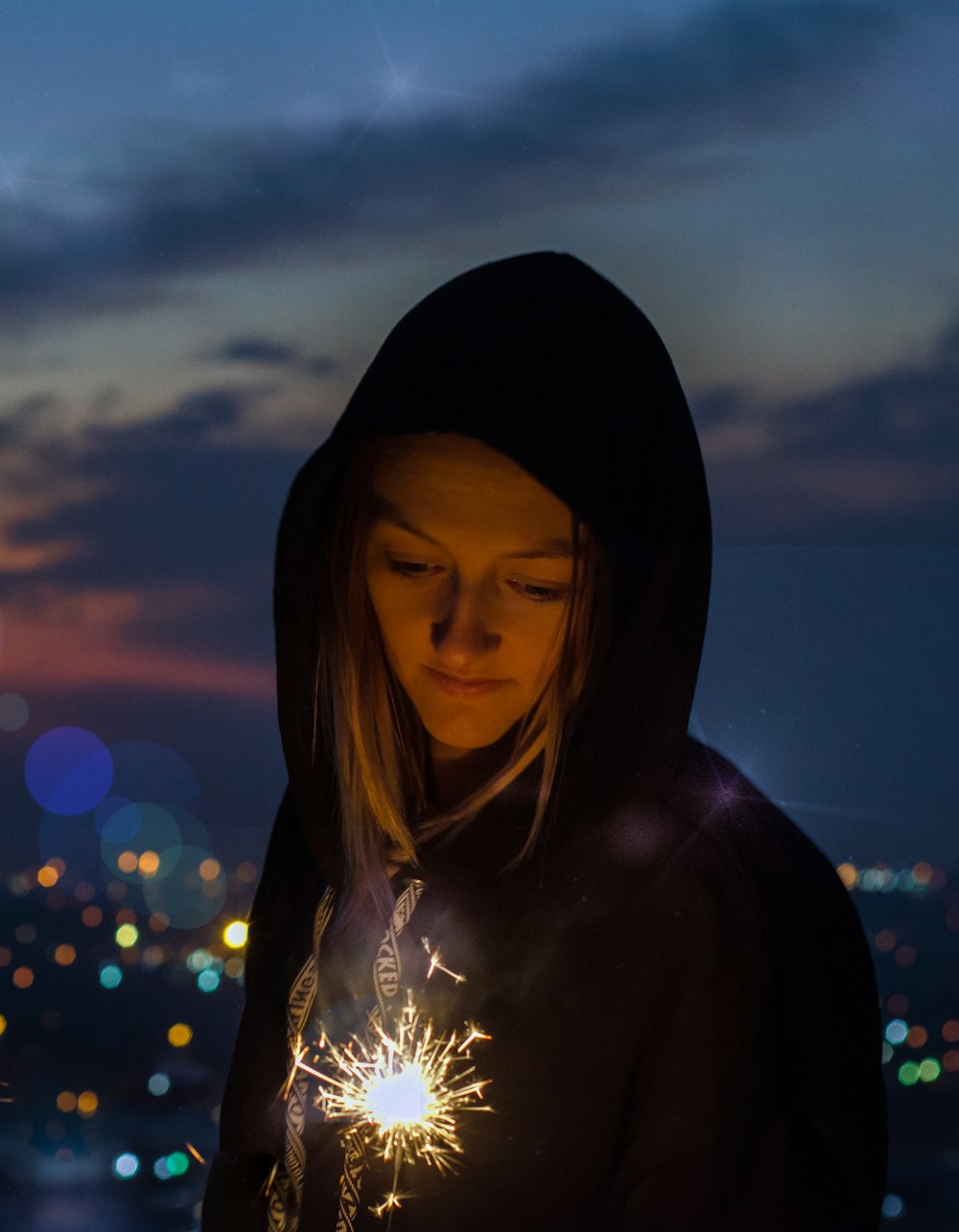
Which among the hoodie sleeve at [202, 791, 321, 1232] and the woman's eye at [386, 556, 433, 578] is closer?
the woman's eye at [386, 556, 433, 578]

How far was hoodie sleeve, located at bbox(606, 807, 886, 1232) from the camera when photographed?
123 cm

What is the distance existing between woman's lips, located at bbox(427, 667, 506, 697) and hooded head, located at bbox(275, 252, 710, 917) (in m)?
0.09

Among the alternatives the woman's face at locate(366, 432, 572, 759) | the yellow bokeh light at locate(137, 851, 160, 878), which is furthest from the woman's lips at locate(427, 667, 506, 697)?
the yellow bokeh light at locate(137, 851, 160, 878)

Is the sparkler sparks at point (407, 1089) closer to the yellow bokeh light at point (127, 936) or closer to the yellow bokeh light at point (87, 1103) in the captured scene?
the yellow bokeh light at point (127, 936)

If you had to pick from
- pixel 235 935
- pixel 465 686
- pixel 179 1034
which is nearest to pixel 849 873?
pixel 465 686

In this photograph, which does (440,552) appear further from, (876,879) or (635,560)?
(876,879)

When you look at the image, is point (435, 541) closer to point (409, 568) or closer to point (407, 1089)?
point (409, 568)

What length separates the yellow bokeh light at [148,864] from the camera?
5.91 m

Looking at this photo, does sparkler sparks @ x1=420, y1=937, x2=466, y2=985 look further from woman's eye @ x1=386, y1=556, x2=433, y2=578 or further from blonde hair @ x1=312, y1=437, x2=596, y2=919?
woman's eye @ x1=386, y1=556, x2=433, y2=578

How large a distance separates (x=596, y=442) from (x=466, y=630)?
0.24 metres

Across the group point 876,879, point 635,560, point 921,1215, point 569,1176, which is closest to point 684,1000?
Answer: point 569,1176

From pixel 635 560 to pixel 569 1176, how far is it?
623 mm

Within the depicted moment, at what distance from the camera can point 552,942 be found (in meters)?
1.36

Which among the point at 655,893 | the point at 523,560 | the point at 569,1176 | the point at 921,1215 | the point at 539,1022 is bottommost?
the point at 921,1215
